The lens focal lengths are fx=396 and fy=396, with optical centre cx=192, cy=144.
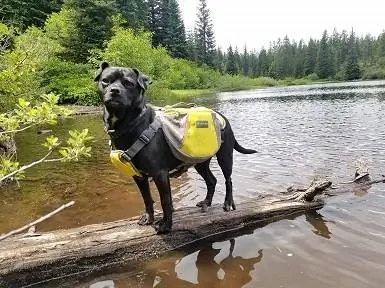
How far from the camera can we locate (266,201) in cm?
662

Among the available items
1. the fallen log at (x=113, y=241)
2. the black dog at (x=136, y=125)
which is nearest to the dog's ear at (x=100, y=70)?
the black dog at (x=136, y=125)

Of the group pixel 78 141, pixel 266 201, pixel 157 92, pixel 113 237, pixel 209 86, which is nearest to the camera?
pixel 78 141

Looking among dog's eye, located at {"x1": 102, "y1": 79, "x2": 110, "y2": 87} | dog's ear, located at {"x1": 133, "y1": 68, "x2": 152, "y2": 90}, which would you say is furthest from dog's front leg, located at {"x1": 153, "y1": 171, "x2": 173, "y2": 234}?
dog's eye, located at {"x1": 102, "y1": 79, "x2": 110, "y2": 87}

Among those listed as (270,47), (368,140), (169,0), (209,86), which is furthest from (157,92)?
(270,47)

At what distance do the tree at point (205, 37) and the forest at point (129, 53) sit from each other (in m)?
0.26

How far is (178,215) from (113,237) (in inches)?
42.4

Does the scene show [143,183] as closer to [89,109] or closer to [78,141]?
[78,141]

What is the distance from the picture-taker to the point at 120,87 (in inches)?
169

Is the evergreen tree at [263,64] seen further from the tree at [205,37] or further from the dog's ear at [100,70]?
the dog's ear at [100,70]

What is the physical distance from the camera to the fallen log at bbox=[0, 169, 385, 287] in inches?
177

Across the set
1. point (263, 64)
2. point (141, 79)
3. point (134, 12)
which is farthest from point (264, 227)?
point (263, 64)

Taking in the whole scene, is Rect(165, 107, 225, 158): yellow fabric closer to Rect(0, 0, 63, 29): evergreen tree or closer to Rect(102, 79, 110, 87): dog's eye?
Rect(102, 79, 110, 87): dog's eye

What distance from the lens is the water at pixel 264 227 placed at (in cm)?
470

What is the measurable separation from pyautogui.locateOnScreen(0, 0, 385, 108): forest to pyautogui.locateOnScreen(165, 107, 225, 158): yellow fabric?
18.4 feet
